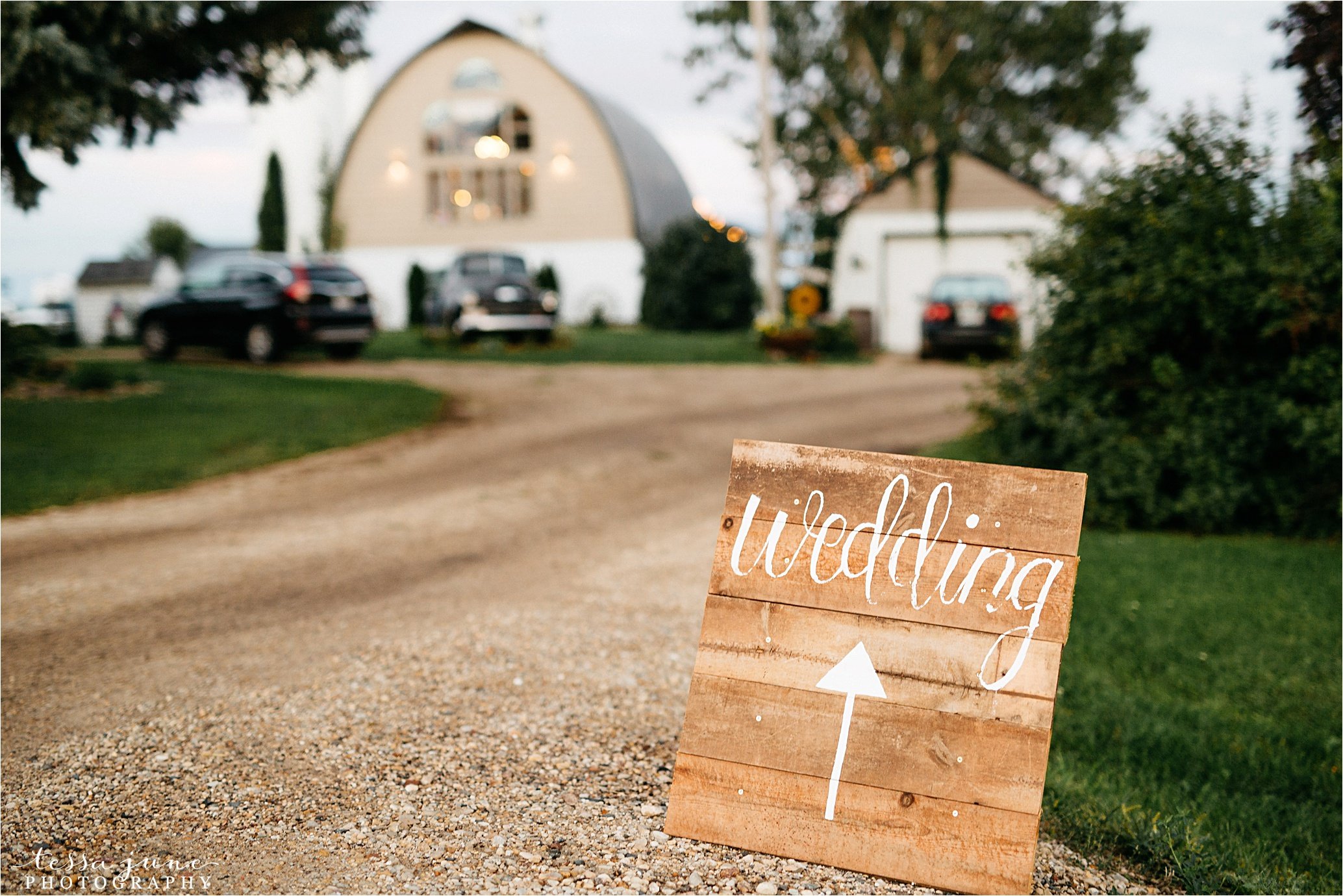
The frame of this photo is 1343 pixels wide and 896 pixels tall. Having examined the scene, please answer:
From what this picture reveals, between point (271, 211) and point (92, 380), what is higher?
point (271, 211)

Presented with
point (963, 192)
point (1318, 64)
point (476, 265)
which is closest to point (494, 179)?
point (476, 265)

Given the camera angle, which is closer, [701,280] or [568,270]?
[701,280]

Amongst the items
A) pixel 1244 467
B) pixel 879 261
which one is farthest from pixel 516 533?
pixel 879 261

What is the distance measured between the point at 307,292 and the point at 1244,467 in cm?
1288

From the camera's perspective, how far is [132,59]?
7.57 meters

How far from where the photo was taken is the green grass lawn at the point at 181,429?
7.93 m

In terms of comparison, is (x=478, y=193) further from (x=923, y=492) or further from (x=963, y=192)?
(x=923, y=492)

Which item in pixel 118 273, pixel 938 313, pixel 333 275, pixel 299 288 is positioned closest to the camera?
pixel 299 288

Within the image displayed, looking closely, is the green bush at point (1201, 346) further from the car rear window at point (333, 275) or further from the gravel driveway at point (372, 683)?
the car rear window at point (333, 275)

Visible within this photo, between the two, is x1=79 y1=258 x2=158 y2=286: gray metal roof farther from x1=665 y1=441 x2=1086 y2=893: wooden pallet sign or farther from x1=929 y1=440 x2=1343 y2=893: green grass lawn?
x1=665 y1=441 x2=1086 y2=893: wooden pallet sign

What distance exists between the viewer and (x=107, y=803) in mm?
2838

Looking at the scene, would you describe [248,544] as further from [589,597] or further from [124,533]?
[589,597]

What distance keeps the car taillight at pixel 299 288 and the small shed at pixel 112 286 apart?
972 inches

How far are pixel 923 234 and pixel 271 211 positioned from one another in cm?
2439
